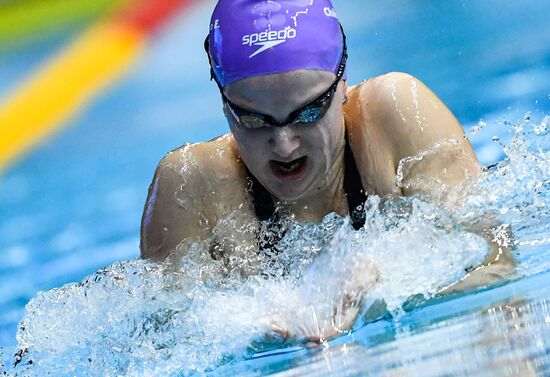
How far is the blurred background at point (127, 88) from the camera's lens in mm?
4809

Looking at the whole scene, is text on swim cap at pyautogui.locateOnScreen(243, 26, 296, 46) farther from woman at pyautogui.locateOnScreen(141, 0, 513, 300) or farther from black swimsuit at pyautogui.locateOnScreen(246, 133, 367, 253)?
black swimsuit at pyautogui.locateOnScreen(246, 133, 367, 253)

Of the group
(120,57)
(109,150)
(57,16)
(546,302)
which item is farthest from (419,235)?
(57,16)

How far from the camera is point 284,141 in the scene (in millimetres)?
2291

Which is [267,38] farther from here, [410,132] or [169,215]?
[169,215]

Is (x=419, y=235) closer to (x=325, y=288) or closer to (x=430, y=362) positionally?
(x=325, y=288)

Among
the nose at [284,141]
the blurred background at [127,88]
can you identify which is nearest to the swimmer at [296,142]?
the nose at [284,141]

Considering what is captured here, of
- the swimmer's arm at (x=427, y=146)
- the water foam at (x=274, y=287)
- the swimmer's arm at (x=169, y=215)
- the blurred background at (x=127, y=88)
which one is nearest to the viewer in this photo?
the water foam at (x=274, y=287)

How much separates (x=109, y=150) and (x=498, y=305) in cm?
359

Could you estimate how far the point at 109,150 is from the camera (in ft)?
17.6

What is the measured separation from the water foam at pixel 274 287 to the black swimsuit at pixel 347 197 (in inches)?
1.8

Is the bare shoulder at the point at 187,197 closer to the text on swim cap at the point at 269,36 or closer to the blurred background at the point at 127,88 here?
the text on swim cap at the point at 269,36

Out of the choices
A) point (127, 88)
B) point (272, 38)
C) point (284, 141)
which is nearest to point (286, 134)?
point (284, 141)

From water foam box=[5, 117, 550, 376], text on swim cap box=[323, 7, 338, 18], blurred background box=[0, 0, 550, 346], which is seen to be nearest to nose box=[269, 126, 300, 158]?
water foam box=[5, 117, 550, 376]

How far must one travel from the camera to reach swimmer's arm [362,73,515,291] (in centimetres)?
245
